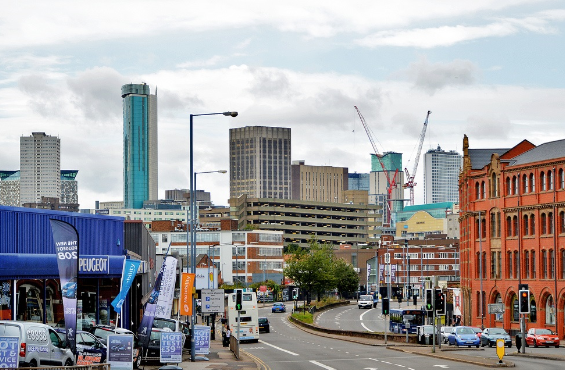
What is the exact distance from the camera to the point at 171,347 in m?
40.0

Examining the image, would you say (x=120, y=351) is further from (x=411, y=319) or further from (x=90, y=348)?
(x=411, y=319)

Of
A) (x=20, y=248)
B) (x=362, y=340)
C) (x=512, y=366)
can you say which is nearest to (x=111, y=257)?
(x=20, y=248)

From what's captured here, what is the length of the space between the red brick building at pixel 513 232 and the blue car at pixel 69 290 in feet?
210

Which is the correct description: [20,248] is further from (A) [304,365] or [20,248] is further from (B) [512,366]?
(B) [512,366]

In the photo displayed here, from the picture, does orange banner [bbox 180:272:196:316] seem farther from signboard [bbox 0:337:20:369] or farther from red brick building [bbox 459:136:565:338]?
red brick building [bbox 459:136:565:338]

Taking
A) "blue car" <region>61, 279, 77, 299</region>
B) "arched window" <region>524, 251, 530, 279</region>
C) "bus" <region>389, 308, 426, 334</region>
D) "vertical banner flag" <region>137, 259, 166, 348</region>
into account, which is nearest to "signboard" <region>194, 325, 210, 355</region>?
"vertical banner flag" <region>137, 259, 166, 348</region>

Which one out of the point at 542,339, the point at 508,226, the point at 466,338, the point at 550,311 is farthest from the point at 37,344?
the point at 508,226

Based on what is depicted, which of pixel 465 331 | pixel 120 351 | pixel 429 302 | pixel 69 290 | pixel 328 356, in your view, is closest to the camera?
pixel 69 290

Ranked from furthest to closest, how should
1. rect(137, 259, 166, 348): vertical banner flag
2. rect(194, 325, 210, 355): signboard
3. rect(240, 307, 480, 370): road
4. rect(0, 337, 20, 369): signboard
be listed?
1. rect(194, 325, 210, 355): signboard
2. rect(240, 307, 480, 370): road
3. rect(137, 259, 166, 348): vertical banner flag
4. rect(0, 337, 20, 369): signboard

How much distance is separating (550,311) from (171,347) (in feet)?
188

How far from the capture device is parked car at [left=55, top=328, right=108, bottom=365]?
116 feet

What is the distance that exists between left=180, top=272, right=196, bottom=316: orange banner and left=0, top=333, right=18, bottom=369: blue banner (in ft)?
72.6

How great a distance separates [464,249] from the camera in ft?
360

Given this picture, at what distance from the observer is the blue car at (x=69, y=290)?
3049cm
